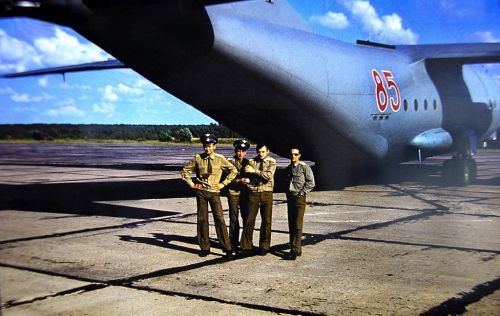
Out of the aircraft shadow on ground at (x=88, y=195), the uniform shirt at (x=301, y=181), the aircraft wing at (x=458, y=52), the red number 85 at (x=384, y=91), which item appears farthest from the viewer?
the aircraft wing at (x=458, y=52)

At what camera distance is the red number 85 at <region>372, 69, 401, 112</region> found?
14.6 m

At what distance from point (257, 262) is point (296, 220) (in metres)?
0.81

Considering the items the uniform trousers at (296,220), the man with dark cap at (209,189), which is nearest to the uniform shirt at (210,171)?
the man with dark cap at (209,189)

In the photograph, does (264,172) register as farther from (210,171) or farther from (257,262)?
(257,262)

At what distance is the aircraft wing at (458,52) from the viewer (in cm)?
1609

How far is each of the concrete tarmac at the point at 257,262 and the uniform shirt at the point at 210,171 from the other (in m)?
1.07

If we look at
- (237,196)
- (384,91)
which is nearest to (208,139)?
(237,196)

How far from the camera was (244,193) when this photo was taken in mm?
7855

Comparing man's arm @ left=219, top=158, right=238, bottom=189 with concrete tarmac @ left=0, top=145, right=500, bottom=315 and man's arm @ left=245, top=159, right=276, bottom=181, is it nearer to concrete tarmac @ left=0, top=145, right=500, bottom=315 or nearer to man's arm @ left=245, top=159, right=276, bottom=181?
man's arm @ left=245, top=159, right=276, bottom=181

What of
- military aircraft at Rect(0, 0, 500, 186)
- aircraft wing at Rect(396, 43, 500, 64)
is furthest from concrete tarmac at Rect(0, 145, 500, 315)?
aircraft wing at Rect(396, 43, 500, 64)

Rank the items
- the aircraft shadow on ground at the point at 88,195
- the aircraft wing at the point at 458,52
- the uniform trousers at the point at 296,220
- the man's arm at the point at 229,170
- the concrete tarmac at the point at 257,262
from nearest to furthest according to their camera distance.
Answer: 1. the concrete tarmac at the point at 257,262
2. the uniform trousers at the point at 296,220
3. the man's arm at the point at 229,170
4. the aircraft shadow on ground at the point at 88,195
5. the aircraft wing at the point at 458,52

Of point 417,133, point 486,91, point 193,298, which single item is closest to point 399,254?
point 193,298

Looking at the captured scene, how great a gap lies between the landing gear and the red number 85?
11.6 ft

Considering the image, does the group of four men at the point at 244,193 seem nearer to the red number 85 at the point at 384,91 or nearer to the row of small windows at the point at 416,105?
the red number 85 at the point at 384,91
